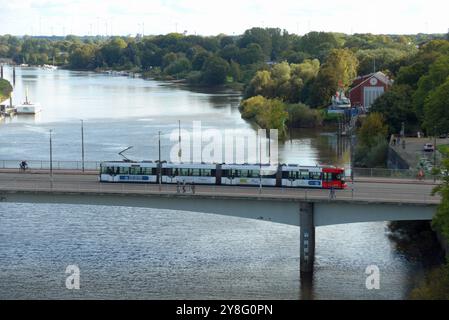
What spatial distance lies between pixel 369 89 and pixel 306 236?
54.1 metres

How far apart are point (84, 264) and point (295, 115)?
1963 inches

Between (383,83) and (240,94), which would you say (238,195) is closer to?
(383,83)

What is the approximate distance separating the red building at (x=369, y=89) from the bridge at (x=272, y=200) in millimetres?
48630

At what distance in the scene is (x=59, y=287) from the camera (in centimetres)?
3250

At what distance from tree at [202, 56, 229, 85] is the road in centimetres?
10275

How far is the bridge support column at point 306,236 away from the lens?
34406 mm

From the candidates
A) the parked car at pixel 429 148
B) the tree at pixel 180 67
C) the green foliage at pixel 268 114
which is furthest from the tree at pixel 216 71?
the parked car at pixel 429 148

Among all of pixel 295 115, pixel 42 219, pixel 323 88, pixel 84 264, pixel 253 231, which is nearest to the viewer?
pixel 84 264

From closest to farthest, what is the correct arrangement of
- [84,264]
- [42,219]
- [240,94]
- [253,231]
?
[84,264] < [253,231] < [42,219] < [240,94]

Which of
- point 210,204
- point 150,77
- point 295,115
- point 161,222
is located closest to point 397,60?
point 295,115

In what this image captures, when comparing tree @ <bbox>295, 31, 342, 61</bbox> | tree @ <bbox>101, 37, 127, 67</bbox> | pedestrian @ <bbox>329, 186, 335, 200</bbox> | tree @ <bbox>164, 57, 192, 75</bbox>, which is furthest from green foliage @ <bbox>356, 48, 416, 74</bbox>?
tree @ <bbox>101, 37, 127, 67</bbox>

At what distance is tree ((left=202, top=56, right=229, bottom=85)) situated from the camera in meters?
143

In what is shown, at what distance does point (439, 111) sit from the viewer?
55062mm

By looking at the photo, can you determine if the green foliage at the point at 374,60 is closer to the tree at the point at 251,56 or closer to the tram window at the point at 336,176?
the tree at the point at 251,56
